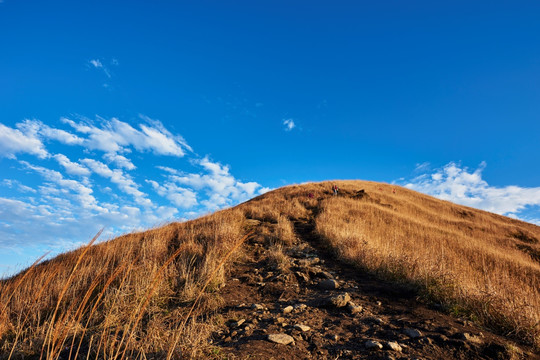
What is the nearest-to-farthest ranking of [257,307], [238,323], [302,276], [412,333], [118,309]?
[412,333]
[238,323]
[118,309]
[257,307]
[302,276]

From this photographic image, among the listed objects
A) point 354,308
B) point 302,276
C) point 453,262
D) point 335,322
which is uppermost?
point 453,262

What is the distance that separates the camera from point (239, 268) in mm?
6523

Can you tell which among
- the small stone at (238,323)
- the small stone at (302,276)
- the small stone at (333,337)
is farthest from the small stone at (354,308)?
the small stone at (238,323)

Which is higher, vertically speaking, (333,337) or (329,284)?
(329,284)

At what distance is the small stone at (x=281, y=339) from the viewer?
125 inches

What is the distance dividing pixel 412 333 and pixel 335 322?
0.98 meters

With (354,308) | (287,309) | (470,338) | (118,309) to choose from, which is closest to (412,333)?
(470,338)

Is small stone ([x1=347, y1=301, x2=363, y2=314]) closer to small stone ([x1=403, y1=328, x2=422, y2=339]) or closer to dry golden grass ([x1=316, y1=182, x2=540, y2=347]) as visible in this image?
small stone ([x1=403, y1=328, x2=422, y2=339])

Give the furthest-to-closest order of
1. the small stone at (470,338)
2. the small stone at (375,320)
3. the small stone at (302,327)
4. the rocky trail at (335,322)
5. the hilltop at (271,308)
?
the small stone at (375,320), the small stone at (302,327), the small stone at (470,338), the rocky trail at (335,322), the hilltop at (271,308)

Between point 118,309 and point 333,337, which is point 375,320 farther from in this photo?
point 118,309

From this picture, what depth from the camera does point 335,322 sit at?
3.85m

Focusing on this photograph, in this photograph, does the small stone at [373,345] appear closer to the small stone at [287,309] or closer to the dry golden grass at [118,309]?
the small stone at [287,309]

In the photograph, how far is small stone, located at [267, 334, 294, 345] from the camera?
3.18 metres

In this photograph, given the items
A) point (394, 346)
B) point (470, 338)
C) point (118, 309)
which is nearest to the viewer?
point (394, 346)
